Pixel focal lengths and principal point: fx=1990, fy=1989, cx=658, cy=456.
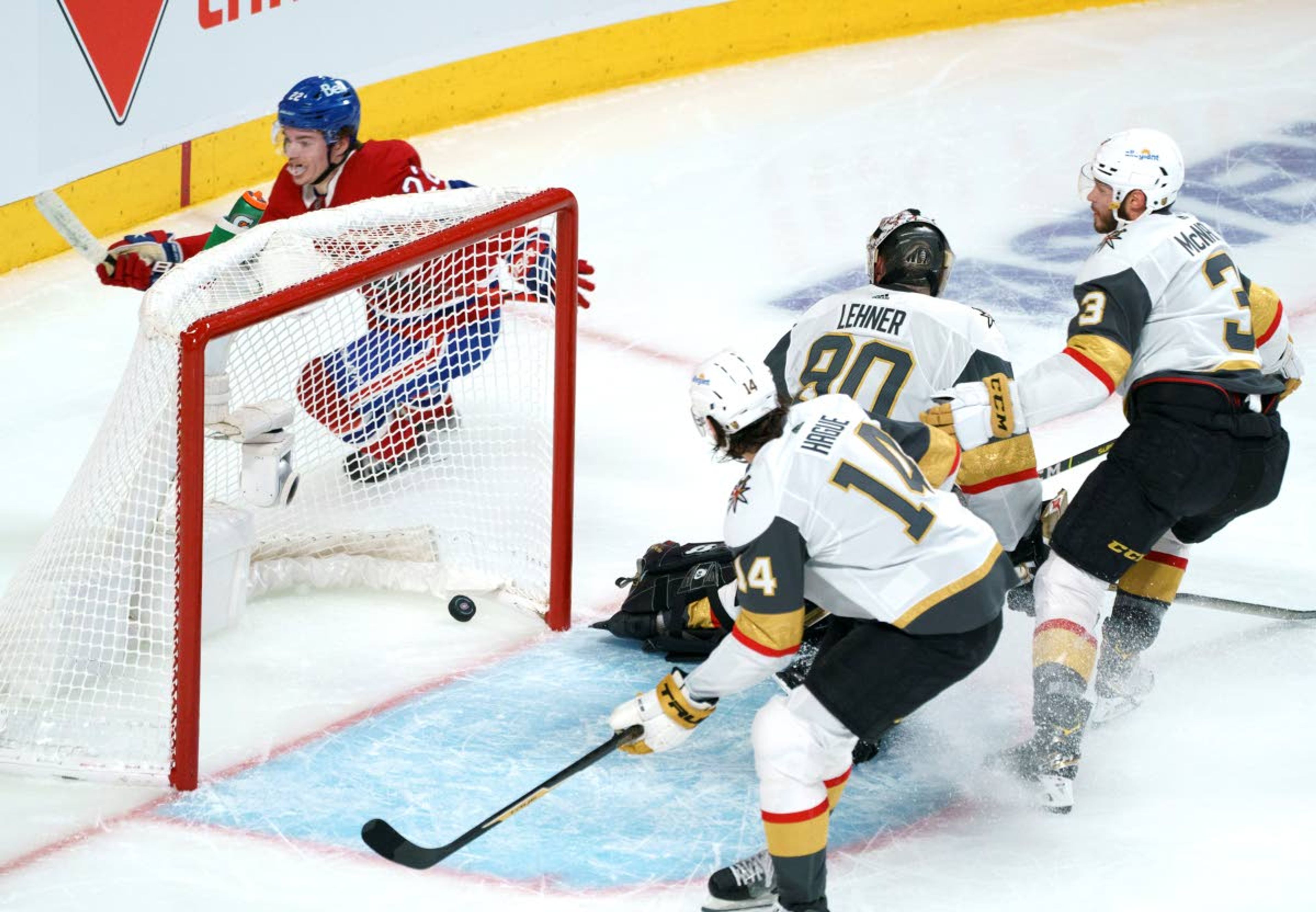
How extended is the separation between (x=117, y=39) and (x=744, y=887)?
3.05 metres

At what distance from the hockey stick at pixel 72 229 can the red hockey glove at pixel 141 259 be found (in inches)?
0.5

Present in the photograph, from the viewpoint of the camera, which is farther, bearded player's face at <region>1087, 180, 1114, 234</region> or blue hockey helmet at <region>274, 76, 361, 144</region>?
blue hockey helmet at <region>274, 76, 361, 144</region>

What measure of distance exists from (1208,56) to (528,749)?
5.32 metres

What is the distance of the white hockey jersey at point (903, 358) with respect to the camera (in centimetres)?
356

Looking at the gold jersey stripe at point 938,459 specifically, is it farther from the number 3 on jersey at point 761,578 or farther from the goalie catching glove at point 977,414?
the number 3 on jersey at point 761,578

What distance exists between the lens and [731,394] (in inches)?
114

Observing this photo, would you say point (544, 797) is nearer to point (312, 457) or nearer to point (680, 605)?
point (680, 605)

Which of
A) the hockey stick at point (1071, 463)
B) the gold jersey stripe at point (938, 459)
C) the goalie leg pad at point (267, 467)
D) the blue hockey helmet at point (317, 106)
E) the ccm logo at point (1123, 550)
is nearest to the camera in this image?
the gold jersey stripe at point (938, 459)

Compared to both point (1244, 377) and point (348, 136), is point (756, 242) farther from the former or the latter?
point (1244, 377)

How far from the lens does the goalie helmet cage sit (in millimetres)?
3393

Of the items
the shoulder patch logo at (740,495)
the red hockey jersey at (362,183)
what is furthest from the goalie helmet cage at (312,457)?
the shoulder patch logo at (740,495)

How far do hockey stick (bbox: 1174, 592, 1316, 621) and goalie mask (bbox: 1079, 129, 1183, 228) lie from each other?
37.4 inches

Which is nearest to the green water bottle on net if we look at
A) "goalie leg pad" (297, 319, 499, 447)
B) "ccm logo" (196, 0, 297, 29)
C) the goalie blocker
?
"goalie leg pad" (297, 319, 499, 447)

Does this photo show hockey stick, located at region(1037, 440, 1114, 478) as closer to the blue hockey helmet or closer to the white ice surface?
the white ice surface
